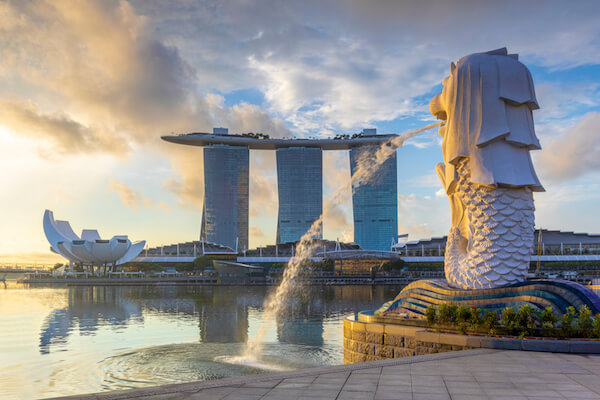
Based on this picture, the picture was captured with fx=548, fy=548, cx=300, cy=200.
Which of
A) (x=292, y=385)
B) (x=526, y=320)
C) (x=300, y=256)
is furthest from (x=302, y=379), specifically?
(x=300, y=256)

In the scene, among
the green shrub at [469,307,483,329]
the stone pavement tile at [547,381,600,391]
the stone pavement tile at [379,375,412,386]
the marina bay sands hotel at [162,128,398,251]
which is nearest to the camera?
the stone pavement tile at [547,381,600,391]

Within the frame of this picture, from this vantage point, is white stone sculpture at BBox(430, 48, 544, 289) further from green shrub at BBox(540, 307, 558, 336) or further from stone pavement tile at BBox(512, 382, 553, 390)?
stone pavement tile at BBox(512, 382, 553, 390)

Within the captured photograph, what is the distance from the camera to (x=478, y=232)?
2014cm

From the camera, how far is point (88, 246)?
384 feet

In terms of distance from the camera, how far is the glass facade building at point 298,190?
161 m

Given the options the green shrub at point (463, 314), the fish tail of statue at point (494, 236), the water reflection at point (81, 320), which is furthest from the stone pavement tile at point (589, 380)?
the water reflection at point (81, 320)

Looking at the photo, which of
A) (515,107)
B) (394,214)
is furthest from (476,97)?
(394,214)

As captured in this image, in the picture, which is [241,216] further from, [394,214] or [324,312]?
[324,312]

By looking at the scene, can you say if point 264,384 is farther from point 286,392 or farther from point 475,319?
point 475,319

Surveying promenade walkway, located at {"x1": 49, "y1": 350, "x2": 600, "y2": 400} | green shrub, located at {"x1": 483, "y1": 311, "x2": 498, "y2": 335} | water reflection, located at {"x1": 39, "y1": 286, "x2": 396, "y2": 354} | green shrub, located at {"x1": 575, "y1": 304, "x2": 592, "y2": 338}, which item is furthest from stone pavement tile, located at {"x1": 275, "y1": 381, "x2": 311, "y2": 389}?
water reflection, located at {"x1": 39, "y1": 286, "x2": 396, "y2": 354}

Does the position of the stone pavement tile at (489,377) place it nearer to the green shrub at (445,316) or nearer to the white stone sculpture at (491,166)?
the green shrub at (445,316)

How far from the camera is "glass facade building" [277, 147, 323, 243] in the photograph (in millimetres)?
160625

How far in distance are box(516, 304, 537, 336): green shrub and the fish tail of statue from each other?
15.0 ft

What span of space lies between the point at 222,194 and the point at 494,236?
142m
